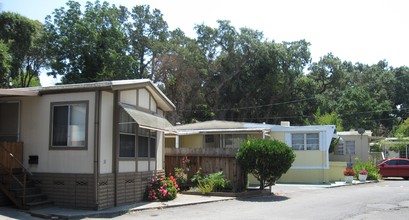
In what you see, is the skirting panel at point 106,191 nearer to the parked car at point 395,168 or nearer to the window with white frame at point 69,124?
the window with white frame at point 69,124

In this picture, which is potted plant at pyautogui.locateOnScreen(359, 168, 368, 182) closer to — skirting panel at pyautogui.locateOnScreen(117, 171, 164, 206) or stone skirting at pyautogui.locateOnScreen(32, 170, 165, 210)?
skirting panel at pyautogui.locateOnScreen(117, 171, 164, 206)

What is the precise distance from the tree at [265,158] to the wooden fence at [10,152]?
28.1 ft

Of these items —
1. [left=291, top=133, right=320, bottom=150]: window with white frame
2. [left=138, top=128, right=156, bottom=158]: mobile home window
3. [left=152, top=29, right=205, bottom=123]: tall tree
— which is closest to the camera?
[left=138, top=128, right=156, bottom=158]: mobile home window

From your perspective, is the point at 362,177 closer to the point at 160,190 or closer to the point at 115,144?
the point at 160,190

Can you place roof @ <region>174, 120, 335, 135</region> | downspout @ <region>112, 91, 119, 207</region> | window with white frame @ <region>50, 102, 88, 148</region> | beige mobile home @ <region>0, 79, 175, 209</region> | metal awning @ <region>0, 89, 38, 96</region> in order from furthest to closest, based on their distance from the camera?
roof @ <region>174, 120, 335, 135</region>
downspout @ <region>112, 91, 119, 207</region>
window with white frame @ <region>50, 102, 88, 148</region>
beige mobile home @ <region>0, 79, 175, 209</region>
metal awning @ <region>0, 89, 38, 96</region>

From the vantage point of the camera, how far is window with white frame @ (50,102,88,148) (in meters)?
13.5

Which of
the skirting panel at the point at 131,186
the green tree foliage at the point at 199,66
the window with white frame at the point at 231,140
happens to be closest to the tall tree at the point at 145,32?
the green tree foliage at the point at 199,66

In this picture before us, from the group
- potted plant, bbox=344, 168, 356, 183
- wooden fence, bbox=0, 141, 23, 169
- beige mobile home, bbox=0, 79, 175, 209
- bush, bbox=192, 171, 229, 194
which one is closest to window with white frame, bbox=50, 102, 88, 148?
beige mobile home, bbox=0, 79, 175, 209

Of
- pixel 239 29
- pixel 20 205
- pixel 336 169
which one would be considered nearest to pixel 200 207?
pixel 20 205

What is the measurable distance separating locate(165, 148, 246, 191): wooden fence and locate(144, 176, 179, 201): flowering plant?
299 centimetres

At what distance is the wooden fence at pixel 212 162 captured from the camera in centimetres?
1844

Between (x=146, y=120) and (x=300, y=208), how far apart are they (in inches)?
232

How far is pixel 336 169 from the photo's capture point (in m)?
26.7

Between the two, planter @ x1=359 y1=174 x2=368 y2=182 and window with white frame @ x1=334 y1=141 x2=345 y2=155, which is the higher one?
window with white frame @ x1=334 y1=141 x2=345 y2=155
